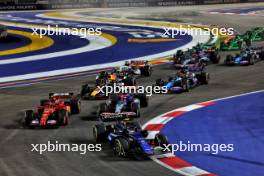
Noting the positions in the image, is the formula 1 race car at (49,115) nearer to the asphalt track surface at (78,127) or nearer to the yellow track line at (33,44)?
the asphalt track surface at (78,127)

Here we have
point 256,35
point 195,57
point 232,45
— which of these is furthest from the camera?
point 256,35

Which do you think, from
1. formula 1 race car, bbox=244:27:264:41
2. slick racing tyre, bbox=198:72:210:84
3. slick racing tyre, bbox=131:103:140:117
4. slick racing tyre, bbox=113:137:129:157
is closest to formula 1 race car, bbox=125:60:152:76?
slick racing tyre, bbox=198:72:210:84

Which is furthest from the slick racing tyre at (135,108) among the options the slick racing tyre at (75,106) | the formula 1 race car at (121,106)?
the slick racing tyre at (75,106)

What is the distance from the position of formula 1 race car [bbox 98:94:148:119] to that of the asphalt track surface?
39 cm

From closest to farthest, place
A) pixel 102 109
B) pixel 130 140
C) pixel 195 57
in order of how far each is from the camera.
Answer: pixel 130 140 < pixel 102 109 < pixel 195 57

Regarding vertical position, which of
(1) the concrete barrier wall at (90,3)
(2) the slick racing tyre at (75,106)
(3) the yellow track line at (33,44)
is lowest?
(3) the yellow track line at (33,44)

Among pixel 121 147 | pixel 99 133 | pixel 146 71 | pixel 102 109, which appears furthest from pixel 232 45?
pixel 121 147

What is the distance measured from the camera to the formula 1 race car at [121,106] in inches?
697

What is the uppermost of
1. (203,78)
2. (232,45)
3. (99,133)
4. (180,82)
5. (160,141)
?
(160,141)

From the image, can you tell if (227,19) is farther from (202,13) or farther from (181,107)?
(181,107)

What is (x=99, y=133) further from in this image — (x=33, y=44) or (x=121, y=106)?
(x=33, y=44)

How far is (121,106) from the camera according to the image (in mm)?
18078

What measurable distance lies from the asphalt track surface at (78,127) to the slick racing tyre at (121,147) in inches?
7.0

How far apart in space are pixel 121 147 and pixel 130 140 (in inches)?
12.7
